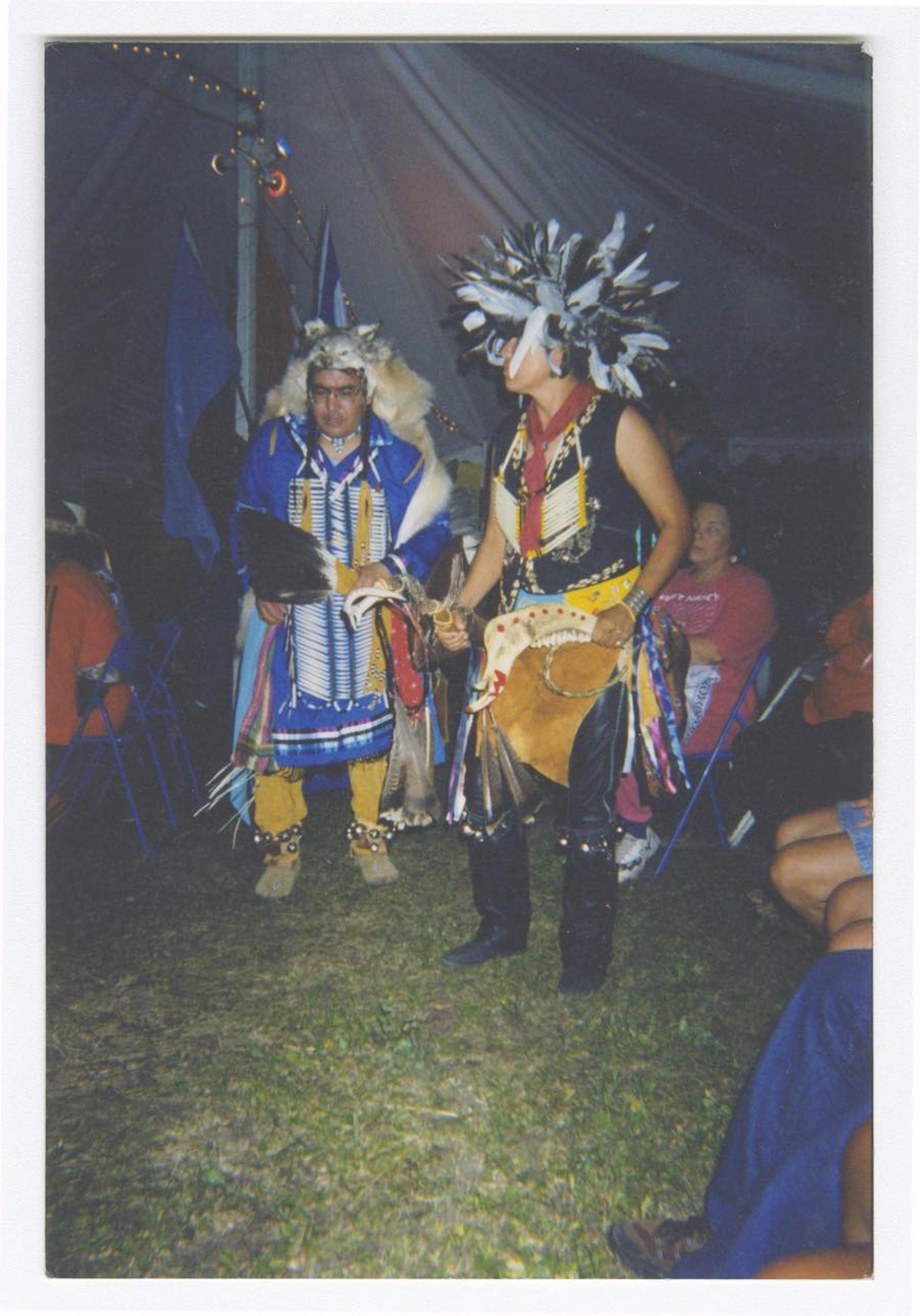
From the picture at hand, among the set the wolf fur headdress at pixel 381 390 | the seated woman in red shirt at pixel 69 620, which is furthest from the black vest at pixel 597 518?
the seated woman in red shirt at pixel 69 620

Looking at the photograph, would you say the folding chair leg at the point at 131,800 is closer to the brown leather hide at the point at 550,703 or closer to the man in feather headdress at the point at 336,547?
the man in feather headdress at the point at 336,547

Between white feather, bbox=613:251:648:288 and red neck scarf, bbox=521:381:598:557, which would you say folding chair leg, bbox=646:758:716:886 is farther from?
white feather, bbox=613:251:648:288

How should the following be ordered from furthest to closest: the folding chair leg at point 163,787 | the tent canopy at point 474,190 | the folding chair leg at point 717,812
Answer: the folding chair leg at point 717,812 → the folding chair leg at point 163,787 → the tent canopy at point 474,190

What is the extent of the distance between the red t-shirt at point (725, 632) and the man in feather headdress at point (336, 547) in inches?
39.2

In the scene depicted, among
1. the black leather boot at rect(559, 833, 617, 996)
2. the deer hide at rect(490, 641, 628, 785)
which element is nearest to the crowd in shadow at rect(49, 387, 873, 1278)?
the black leather boot at rect(559, 833, 617, 996)

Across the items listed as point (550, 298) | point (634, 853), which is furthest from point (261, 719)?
point (550, 298)

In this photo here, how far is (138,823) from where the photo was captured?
2854mm

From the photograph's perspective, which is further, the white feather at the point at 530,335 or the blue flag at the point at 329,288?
the blue flag at the point at 329,288

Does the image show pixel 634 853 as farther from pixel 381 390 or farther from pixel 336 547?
pixel 381 390

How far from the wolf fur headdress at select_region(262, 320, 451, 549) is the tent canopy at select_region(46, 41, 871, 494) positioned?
0.10m

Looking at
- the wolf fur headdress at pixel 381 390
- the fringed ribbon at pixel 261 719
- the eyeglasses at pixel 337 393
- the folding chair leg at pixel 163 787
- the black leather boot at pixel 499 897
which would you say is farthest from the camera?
the folding chair leg at pixel 163 787

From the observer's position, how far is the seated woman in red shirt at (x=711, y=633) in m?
3.05

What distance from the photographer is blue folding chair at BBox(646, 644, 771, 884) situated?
2.98 meters
